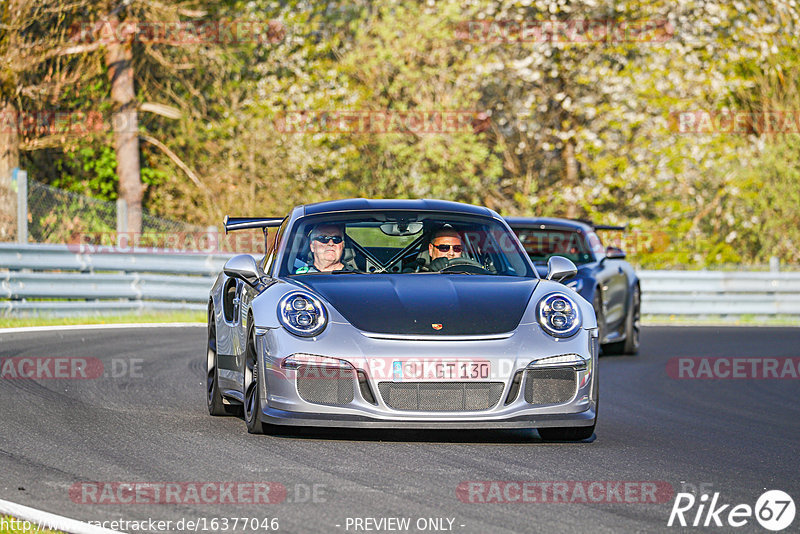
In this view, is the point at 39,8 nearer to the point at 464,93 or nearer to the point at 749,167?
the point at 464,93

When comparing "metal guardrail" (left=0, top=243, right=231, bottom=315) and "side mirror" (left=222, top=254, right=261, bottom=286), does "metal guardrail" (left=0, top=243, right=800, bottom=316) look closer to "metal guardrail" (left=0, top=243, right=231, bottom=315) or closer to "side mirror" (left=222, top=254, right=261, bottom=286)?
"metal guardrail" (left=0, top=243, right=231, bottom=315)

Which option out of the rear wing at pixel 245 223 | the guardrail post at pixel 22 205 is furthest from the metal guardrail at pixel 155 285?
the rear wing at pixel 245 223

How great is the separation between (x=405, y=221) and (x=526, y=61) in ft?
72.6

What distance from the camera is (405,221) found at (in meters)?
8.59

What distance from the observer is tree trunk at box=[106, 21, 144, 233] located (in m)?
30.7

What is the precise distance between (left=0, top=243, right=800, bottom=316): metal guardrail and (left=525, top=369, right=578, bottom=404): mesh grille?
1199 centimetres

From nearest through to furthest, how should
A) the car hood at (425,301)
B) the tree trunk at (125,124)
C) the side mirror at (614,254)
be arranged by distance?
the car hood at (425,301) < the side mirror at (614,254) < the tree trunk at (125,124)

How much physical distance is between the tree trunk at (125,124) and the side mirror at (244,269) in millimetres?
22291

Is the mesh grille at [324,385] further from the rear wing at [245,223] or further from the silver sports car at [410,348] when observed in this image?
the rear wing at [245,223]

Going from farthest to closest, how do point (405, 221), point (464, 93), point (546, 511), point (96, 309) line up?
point (464, 93)
point (96, 309)
point (405, 221)
point (546, 511)

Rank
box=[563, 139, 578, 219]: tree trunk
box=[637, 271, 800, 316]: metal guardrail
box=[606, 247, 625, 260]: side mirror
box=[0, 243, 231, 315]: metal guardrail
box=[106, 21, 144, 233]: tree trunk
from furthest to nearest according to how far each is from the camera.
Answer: box=[563, 139, 578, 219]: tree trunk → box=[106, 21, 144, 233]: tree trunk → box=[637, 271, 800, 316]: metal guardrail → box=[0, 243, 231, 315]: metal guardrail → box=[606, 247, 625, 260]: side mirror

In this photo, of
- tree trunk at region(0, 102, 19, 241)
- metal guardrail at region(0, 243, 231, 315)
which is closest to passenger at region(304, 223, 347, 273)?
metal guardrail at region(0, 243, 231, 315)

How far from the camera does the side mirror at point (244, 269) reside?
8055mm

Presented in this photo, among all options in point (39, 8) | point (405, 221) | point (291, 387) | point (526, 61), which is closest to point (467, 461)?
point (291, 387)
